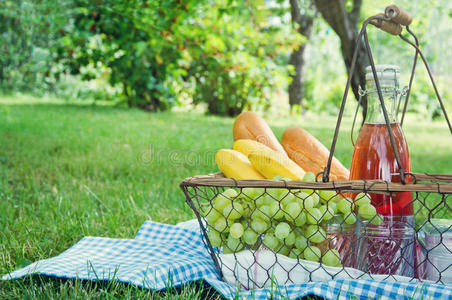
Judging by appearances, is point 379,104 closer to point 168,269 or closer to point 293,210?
point 293,210

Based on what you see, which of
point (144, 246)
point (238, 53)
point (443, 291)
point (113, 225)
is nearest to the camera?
point (443, 291)

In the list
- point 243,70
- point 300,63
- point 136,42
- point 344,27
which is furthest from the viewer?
point 300,63

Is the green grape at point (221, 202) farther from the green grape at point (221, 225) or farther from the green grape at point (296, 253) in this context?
the green grape at point (296, 253)

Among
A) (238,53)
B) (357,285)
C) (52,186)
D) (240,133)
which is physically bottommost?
(52,186)

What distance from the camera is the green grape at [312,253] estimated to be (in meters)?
0.96

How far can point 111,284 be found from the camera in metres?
1.04

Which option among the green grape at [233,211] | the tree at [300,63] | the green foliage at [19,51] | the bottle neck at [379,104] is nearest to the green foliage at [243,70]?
the tree at [300,63]

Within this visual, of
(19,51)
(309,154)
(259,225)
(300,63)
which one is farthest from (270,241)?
(19,51)

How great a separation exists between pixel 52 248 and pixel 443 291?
3.81ft

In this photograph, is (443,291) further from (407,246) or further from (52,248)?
(52,248)

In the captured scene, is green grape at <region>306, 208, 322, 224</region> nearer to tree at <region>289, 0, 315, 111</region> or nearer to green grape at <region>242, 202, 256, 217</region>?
green grape at <region>242, 202, 256, 217</region>

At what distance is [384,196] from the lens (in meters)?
1.03

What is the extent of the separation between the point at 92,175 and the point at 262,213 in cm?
187

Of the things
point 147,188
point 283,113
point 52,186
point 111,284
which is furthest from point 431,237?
point 283,113
